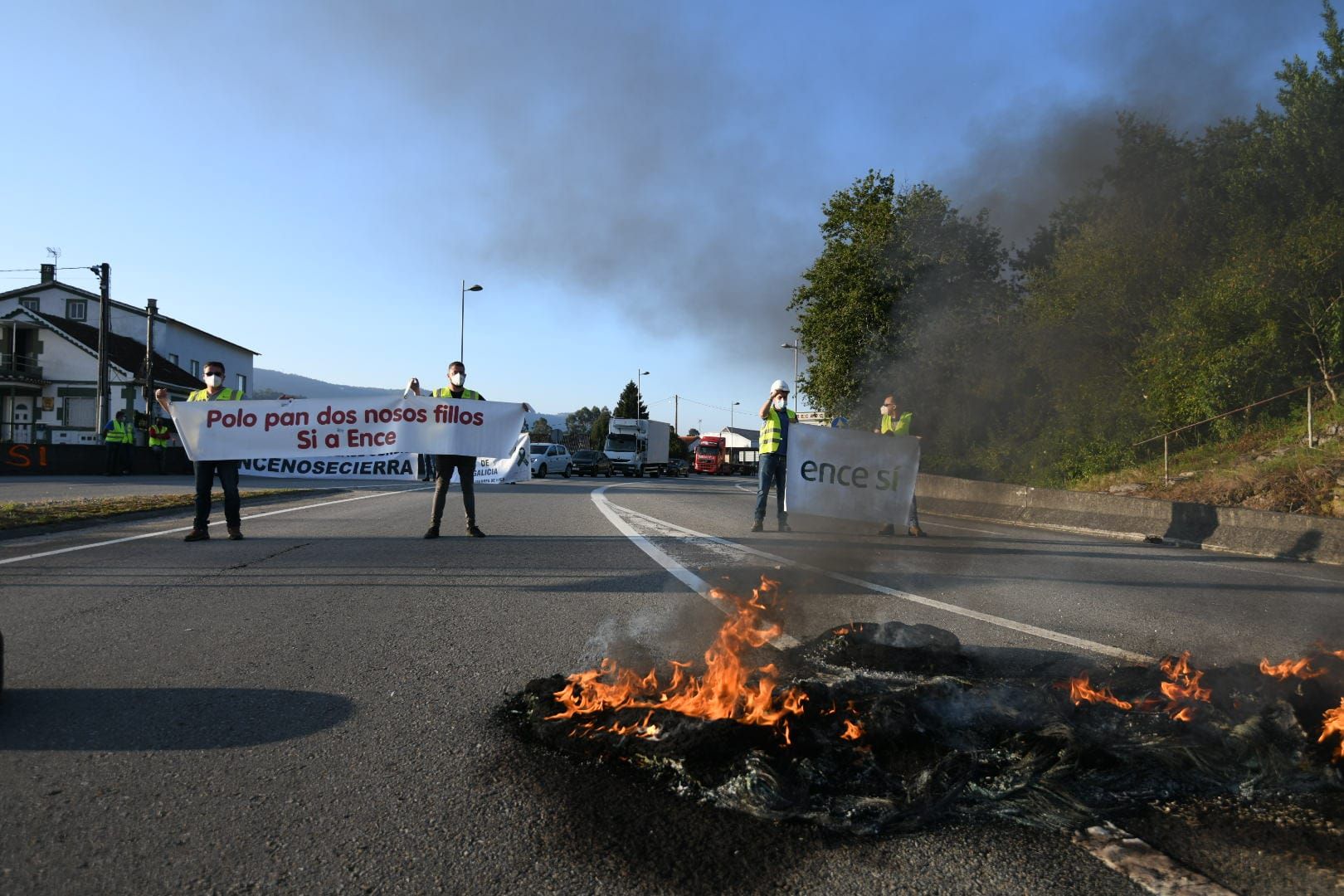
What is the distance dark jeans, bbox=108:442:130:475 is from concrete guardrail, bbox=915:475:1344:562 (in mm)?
24524

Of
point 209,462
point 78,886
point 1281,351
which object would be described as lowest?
point 78,886

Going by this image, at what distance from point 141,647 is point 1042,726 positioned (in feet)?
14.7

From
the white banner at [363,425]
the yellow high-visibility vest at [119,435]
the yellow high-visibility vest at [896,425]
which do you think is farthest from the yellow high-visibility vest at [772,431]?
the yellow high-visibility vest at [119,435]

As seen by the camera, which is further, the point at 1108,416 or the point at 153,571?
the point at 1108,416

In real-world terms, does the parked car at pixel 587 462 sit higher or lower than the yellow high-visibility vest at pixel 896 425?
lower

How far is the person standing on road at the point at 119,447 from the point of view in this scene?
26.8 m

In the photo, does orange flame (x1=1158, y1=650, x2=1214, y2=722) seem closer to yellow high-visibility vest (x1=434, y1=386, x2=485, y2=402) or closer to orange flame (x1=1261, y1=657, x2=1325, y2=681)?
orange flame (x1=1261, y1=657, x2=1325, y2=681)

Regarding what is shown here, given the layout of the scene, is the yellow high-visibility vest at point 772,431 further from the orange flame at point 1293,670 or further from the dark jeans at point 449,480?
the orange flame at point 1293,670

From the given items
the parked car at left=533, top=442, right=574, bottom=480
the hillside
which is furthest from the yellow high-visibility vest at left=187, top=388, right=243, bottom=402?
the parked car at left=533, top=442, right=574, bottom=480

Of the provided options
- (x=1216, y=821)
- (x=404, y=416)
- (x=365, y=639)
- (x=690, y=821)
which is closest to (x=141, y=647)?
(x=365, y=639)

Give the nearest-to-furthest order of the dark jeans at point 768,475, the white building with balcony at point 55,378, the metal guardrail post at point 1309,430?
the dark jeans at point 768,475 → the metal guardrail post at point 1309,430 → the white building with balcony at point 55,378

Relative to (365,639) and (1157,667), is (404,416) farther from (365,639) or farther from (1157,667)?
(1157,667)

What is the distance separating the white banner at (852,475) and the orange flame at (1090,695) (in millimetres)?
6124

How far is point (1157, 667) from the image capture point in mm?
3662
